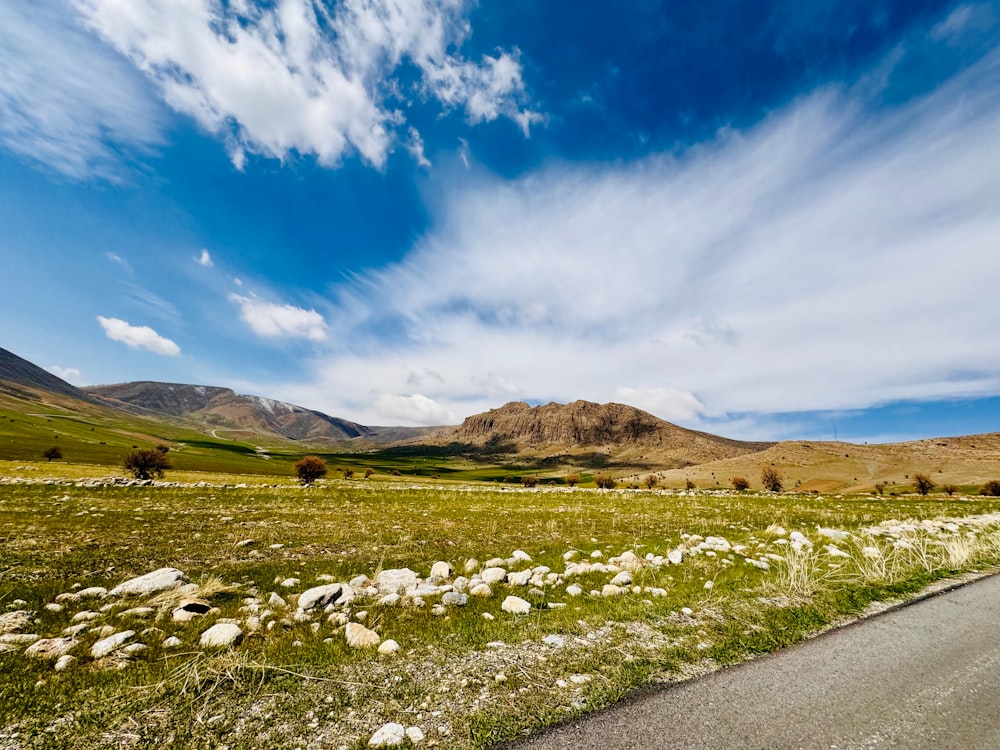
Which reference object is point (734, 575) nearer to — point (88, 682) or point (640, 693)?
point (640, 693)

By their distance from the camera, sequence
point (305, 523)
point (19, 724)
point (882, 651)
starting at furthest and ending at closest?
point (305, 523), point (882, 651), point (19, 724)

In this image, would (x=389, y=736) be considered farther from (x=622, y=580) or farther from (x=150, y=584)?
(x=150, y=584)

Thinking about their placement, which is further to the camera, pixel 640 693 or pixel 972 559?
pixel 972 559

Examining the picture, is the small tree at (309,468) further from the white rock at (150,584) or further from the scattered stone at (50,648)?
the scattered stone at (50,648)

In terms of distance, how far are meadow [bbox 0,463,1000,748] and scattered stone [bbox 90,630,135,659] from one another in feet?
0.42

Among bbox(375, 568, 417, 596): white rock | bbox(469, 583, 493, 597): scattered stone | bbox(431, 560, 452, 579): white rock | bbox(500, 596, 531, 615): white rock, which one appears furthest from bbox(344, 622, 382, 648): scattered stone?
bbox(431, 560, 452, 579): white rock

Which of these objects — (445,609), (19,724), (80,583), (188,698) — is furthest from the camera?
(80,583)

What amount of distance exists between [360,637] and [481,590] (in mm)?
3093

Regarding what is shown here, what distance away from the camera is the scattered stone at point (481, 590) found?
8.96 m

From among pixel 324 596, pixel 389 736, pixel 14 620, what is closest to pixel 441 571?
pixel 324 596

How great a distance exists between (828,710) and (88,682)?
30.0 feet

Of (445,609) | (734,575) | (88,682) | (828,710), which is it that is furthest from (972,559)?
(88,682)

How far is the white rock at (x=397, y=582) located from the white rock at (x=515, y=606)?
2131mm

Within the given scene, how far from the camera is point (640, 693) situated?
5.25 m
